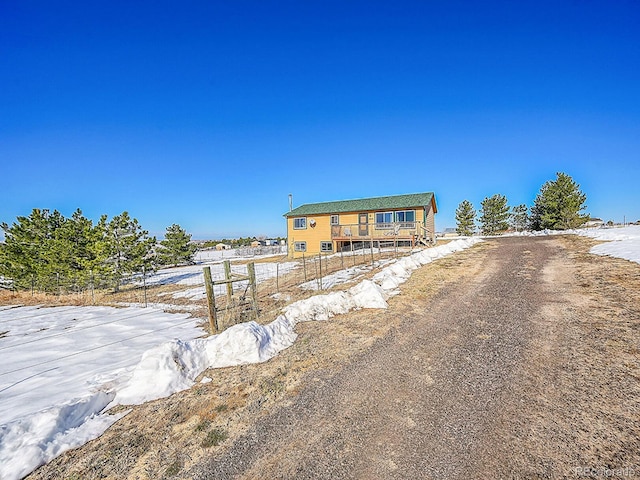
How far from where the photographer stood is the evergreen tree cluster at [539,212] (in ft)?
120

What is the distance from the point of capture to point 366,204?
28016 mm

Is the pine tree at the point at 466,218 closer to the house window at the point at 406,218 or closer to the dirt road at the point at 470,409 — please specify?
the house window at the point at 406,218

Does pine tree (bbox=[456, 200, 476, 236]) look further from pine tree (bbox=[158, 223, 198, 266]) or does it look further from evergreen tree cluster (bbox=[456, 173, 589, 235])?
pine tree (bbox=[158, 223, 198, 266])

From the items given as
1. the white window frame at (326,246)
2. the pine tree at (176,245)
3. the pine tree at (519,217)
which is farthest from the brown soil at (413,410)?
the pine tree at (519,217)

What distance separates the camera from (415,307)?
7.65 m

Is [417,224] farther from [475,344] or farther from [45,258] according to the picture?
[45,258]

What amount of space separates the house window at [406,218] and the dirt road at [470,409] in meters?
18.5

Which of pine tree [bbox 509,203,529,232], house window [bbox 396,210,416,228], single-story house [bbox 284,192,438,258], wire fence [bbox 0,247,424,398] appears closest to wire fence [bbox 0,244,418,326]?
wire fence [bbox 0,247,424,398]

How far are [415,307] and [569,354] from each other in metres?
3.44

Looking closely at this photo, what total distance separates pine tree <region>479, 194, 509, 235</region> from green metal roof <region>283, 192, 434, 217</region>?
1037 inches

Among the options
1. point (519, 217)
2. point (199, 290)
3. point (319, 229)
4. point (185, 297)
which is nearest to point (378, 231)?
point (319, 229)

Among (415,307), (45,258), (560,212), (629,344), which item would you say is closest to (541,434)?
(629,344)

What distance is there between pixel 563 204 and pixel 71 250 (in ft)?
167

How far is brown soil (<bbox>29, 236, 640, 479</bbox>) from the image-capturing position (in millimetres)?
2691
